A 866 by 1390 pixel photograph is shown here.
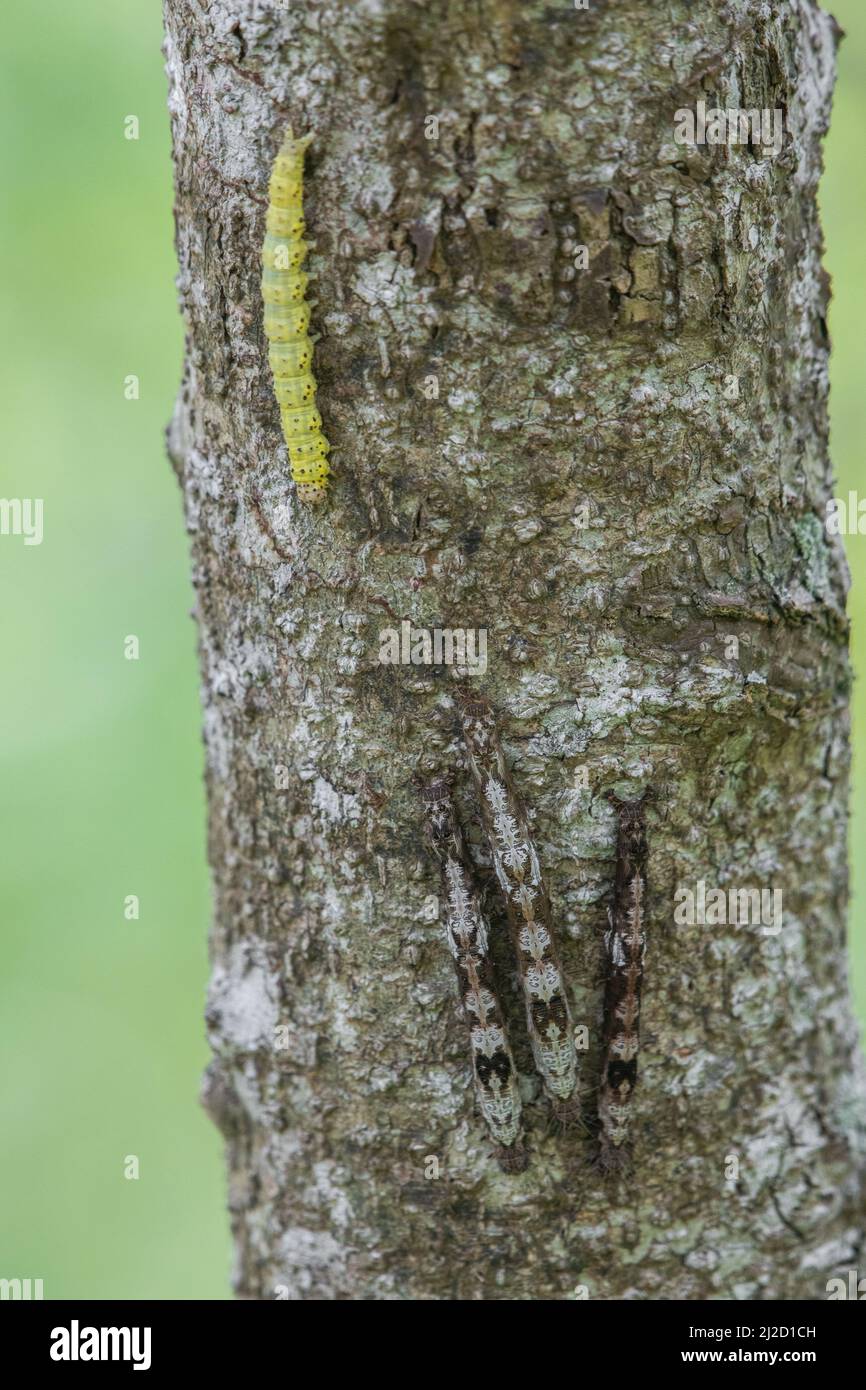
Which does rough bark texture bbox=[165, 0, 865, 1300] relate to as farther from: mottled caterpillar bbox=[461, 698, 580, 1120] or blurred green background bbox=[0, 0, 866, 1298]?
blurred green background bbox=[0, 0, 866, 1298]

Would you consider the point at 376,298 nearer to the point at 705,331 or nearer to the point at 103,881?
the point at 705,331

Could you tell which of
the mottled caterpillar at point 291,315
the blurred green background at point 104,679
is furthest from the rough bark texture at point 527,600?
the blurred green background at point 104,679

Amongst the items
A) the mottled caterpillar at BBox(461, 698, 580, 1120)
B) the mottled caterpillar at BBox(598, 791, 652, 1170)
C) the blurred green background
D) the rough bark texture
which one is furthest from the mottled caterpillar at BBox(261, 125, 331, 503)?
the blurred green background

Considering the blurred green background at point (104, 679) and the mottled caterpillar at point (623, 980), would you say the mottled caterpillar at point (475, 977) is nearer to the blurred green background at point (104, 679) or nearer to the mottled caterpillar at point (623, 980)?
the mottled caterpillar at point (623, 980)

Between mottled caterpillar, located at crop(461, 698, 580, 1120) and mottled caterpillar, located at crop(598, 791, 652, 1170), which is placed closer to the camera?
mottled caterpillar, located at crop(461, 698, 580, 1120)

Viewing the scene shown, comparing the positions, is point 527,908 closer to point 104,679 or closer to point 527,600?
point 527,600

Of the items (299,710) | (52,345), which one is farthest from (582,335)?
(52,345)
